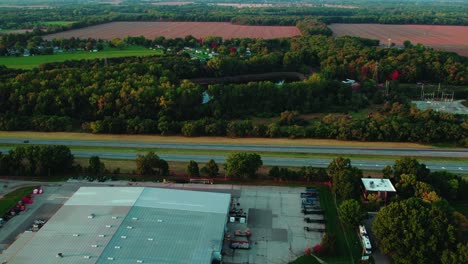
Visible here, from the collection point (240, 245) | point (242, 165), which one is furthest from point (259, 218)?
point (242, 165)

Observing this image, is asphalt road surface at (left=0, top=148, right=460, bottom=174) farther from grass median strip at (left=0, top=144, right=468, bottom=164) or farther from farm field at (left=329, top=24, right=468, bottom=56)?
farm field at (left=329, top=24, right=468, bottom=56)

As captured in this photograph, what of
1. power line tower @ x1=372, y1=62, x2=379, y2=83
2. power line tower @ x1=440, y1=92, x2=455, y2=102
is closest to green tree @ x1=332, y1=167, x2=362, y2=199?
power line tower @ x1=440, y1=92, x2=455, y2=102

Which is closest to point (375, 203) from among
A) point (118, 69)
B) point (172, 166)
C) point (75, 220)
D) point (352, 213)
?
point (352, 213)

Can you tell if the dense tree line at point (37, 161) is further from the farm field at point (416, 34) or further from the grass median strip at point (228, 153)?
the farm field at point (416, 34)

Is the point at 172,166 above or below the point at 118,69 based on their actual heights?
below

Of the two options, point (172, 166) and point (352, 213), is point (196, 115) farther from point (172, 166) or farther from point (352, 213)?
point (352, 213)

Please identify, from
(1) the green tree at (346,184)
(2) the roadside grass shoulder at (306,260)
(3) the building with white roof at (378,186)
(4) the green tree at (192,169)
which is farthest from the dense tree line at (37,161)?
(3) the building with white roof at (378,186)
